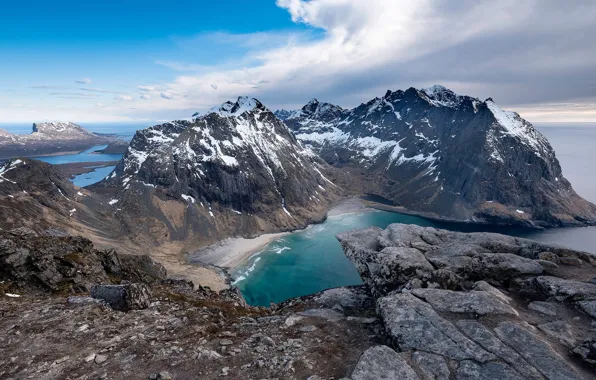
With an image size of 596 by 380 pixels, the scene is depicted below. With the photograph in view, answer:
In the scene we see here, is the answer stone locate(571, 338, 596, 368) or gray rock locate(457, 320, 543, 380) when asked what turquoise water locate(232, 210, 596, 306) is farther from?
stone locate(571, 338, 596, 368)

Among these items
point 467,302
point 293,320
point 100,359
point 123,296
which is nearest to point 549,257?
point 467,302

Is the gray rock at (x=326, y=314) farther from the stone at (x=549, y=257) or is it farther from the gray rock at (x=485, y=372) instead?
the stone at (x=549, y=257)

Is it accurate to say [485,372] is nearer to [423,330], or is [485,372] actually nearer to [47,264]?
[423,330]

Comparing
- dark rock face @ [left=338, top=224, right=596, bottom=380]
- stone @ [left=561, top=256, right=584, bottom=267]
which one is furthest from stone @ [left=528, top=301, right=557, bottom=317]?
stone @ [left=561, top=256, right=584, bottom=267]

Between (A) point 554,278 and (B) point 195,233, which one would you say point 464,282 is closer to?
(A) point 554,278

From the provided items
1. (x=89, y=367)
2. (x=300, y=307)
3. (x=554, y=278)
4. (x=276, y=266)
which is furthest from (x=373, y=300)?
(x=276, y=266)

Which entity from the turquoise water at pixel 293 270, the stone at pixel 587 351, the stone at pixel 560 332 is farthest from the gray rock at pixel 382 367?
the turquoise water at pixel 293 270
